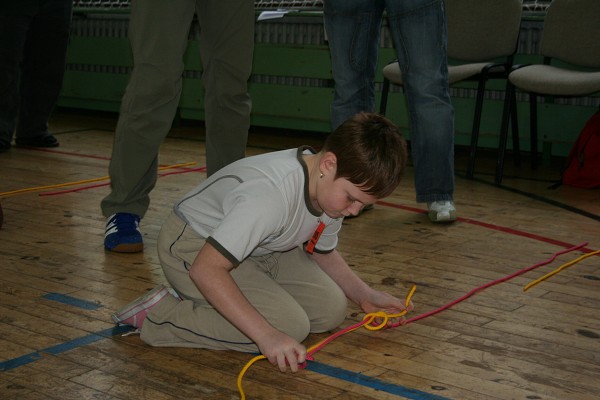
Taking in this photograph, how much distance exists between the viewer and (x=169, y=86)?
2.34m

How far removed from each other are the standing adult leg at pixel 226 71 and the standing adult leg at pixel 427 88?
52 cm

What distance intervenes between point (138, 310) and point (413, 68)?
4.53 ft

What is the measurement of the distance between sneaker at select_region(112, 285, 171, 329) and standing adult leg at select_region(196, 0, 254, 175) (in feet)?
2.88

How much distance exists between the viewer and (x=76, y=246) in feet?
8.02

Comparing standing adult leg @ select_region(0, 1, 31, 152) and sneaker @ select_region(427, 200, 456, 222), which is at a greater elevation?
standing adult leg @ select_region(0, 1, 31, 152)

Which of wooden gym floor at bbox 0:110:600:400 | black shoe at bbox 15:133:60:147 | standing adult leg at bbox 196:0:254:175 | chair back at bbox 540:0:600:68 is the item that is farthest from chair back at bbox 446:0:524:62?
black shoe at bbox 15:133:60:147

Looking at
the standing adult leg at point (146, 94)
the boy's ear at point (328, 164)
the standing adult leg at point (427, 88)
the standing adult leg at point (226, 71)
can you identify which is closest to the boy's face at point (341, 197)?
the boy's ear at point (328, 164)

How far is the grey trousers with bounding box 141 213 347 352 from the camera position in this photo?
166cm

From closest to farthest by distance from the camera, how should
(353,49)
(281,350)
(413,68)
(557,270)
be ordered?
(281,350) < (557,270) < (413,68) < (353,49)

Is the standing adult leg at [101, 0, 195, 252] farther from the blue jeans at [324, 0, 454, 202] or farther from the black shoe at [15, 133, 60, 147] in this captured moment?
the black shoe at [15, 133, 60, 147]

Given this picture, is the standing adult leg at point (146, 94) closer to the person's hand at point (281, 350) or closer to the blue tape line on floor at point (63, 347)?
the blue tape line on floor at point (63, 347)

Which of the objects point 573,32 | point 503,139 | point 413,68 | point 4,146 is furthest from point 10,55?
point 573,32

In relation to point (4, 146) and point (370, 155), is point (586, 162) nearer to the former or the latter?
point (370, 155)

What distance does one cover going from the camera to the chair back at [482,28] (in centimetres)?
400
